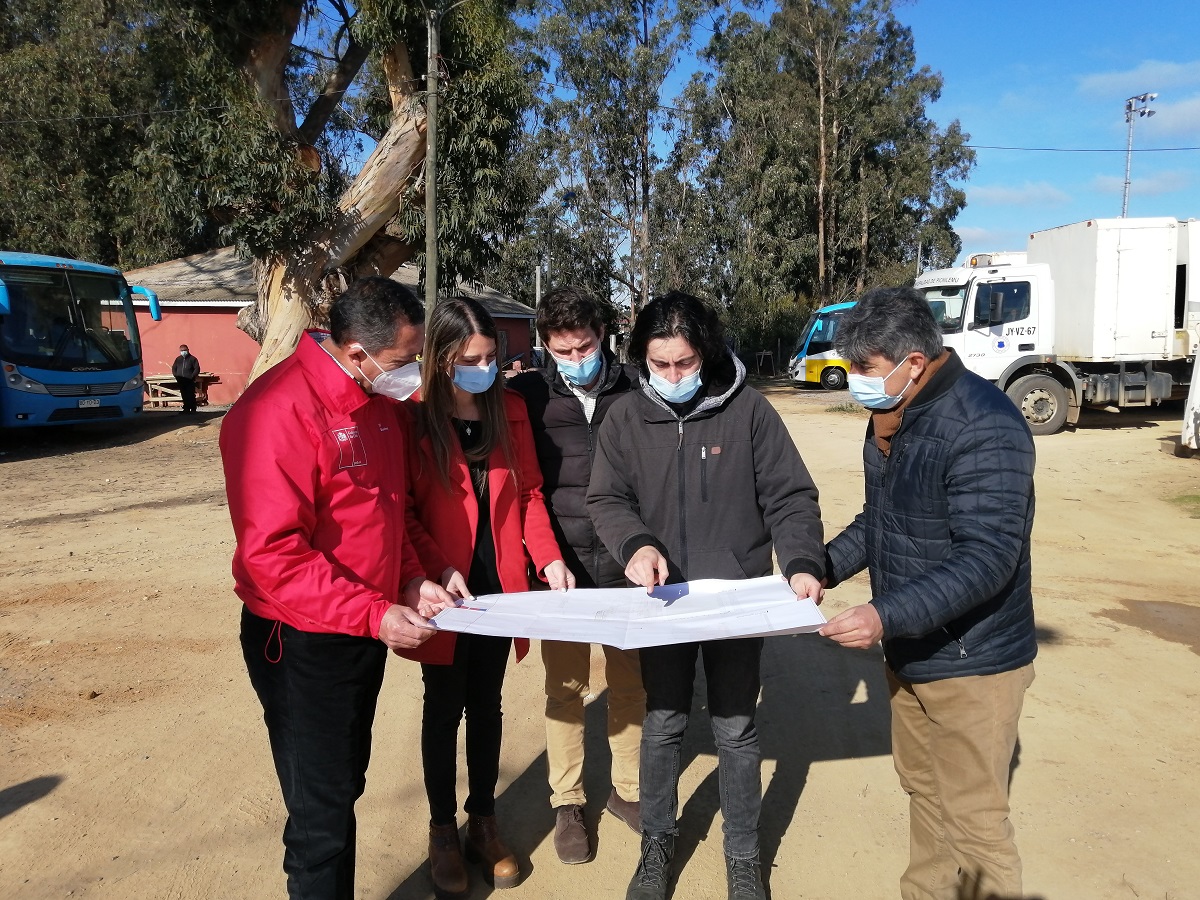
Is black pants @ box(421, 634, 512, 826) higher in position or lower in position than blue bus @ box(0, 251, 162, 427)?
lower

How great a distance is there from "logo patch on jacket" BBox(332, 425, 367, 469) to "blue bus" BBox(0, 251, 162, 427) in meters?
14.1

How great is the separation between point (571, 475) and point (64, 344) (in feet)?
48.1

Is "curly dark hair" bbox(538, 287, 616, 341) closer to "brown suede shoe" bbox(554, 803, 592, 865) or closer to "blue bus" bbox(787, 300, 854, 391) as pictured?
"brown suede shoe" bbox(554, 803, 592, 865)

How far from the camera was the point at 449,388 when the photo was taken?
2.76m

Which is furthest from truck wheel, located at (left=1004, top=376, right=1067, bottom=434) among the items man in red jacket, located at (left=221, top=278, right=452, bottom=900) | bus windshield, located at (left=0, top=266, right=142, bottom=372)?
bus windshield, located at (left=0, top=266, right=142, bottom=372)

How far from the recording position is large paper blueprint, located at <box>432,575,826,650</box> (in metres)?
2.14

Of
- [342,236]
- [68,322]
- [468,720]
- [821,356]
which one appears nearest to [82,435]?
[68,322]

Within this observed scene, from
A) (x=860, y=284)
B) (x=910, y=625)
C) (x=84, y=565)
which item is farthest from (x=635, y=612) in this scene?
(x=860, y=284)

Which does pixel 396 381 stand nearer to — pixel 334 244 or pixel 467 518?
pixel 467 518

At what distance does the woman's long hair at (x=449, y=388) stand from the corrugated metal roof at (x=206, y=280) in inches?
734

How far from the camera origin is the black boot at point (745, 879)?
264cm

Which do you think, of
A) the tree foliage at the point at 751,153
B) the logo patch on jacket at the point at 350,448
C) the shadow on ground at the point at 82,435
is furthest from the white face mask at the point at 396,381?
the tree foliage at the point at 751,153

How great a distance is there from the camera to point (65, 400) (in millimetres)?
14148

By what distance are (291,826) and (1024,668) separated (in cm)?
201
